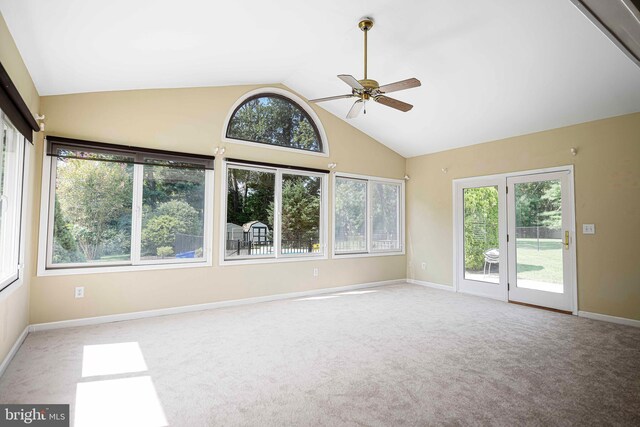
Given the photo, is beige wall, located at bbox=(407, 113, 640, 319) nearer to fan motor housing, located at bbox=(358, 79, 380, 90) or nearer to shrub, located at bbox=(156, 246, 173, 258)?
fan motor housing, located at bbox=(358, 79, 380, 90)

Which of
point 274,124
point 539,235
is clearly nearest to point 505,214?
point 539,235

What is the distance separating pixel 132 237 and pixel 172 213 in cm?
54

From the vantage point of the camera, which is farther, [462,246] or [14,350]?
[462,246]

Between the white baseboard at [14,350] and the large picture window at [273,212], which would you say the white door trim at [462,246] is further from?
the white baseboard at [14,350]

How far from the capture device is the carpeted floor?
2.09 metres

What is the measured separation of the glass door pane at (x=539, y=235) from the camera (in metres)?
4.61

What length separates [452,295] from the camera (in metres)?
5.50

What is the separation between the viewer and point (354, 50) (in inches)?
158

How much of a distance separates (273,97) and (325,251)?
266 cm

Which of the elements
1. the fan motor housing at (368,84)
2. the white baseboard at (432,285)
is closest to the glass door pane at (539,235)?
the white baseboard at (432,285)

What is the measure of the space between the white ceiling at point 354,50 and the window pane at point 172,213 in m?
1.15

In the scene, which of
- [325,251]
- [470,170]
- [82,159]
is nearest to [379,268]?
[325,251]

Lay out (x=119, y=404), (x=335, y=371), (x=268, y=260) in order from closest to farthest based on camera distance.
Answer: (x=119, y=404), (x=335, y=371), (x=268, y=260)

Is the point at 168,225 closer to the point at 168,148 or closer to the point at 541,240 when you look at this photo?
the point at 168,148
